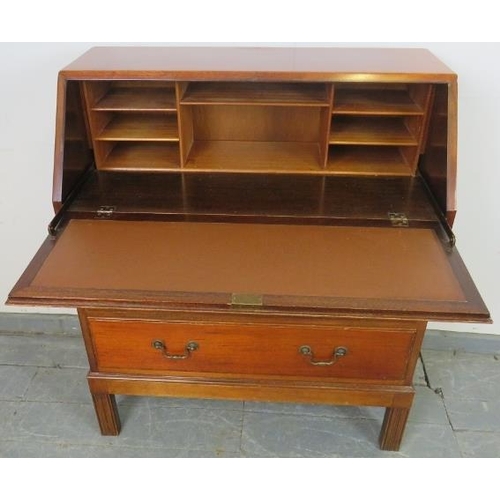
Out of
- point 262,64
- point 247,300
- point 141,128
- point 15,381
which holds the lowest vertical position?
point 15,381

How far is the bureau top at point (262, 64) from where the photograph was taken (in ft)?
4.24

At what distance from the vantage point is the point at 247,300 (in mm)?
1080

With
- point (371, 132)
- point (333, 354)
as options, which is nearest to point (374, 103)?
point (371, 132)

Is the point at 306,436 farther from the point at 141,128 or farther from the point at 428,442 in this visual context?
the point at 141,128

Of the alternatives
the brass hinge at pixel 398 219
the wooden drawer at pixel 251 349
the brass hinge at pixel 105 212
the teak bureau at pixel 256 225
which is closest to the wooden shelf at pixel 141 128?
the teak bureau at pixel 256 225

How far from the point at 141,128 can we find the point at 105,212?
0.32m

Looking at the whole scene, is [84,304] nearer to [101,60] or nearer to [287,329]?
[287,329]

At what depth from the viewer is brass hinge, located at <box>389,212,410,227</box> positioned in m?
1.32

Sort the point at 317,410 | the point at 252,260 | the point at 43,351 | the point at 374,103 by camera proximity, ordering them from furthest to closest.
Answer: the point at 43,351, the point at 317,410, the point at 374,103, the point at 252,260

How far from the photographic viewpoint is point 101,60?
4.63ft

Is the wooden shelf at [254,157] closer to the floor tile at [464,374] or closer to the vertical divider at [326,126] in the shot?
the vertical divider at [326,126]

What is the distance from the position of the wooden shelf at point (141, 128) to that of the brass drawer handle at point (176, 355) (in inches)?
24.0
